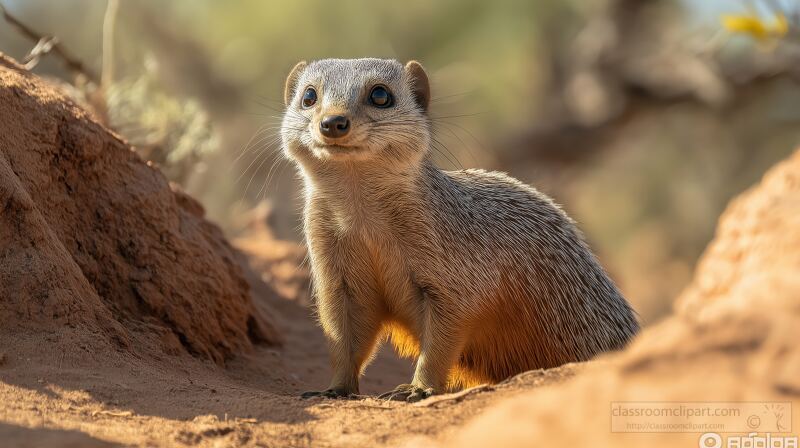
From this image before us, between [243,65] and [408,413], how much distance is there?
18.7 m

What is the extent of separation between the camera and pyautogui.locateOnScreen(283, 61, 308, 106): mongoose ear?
6.38 m

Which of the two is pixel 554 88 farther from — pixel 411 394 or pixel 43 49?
pixel 411 394

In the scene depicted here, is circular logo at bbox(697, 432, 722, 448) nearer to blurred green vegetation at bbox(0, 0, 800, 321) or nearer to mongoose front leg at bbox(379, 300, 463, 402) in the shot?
mongoose front leg at bbox(379, 300, 463, 402)

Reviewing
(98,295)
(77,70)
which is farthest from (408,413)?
(77,70)

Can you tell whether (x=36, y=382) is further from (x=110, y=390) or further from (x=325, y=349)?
(x=325, y=349)

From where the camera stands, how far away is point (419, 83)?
20.4 ft

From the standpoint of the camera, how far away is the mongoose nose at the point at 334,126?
5113 mm

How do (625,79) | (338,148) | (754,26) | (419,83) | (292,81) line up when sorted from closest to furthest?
(338,148)
(419,83)
(292,81)
(754,26)
(625,79)

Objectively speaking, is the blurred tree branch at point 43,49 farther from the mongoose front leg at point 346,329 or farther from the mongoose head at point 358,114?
the mongoose front leg at point 346,329

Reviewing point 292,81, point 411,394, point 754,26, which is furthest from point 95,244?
point 754,26

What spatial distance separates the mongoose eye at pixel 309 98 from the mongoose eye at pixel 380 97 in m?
0.41

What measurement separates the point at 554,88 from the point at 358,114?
15.1 meters

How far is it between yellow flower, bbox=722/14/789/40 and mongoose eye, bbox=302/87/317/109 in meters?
5.58

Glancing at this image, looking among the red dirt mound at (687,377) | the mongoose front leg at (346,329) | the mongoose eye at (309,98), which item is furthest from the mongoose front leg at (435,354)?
the red dirt mound at (687,377)
